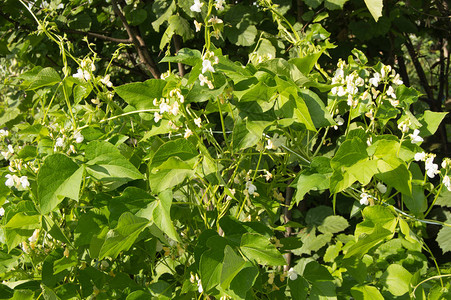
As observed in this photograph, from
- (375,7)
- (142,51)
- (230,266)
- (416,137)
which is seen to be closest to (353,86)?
(416,137)

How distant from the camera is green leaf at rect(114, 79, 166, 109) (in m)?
1.02

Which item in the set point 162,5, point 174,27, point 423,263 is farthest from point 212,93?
point 162,5

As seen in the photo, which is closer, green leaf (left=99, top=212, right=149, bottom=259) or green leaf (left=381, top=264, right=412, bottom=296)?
green leaf (left=99, top=212, right=149, bottom=259)

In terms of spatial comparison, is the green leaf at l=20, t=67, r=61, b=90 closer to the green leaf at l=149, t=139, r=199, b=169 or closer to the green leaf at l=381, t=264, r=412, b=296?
the green leaf at l=149, t=139, r=199, b=169

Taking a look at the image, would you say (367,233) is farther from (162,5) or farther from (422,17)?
(422,17)

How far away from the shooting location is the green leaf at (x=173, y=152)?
91cm

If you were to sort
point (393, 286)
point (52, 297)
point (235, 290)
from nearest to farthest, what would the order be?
point (235, 290)
point (52, 297)
point (393, 286)

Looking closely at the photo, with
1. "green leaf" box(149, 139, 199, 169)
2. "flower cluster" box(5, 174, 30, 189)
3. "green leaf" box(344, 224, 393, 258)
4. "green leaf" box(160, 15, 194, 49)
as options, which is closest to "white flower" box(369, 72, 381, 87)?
"green leaf" box(344, 224, 393, 258)

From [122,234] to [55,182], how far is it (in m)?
0.17

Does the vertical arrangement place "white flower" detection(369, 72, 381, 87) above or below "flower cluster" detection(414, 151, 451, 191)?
above

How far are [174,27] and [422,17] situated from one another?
5.36ft

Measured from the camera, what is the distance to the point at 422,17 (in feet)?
9.18

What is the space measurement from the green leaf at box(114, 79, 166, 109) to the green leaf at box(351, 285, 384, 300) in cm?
66

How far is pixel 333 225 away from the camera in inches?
89.2
